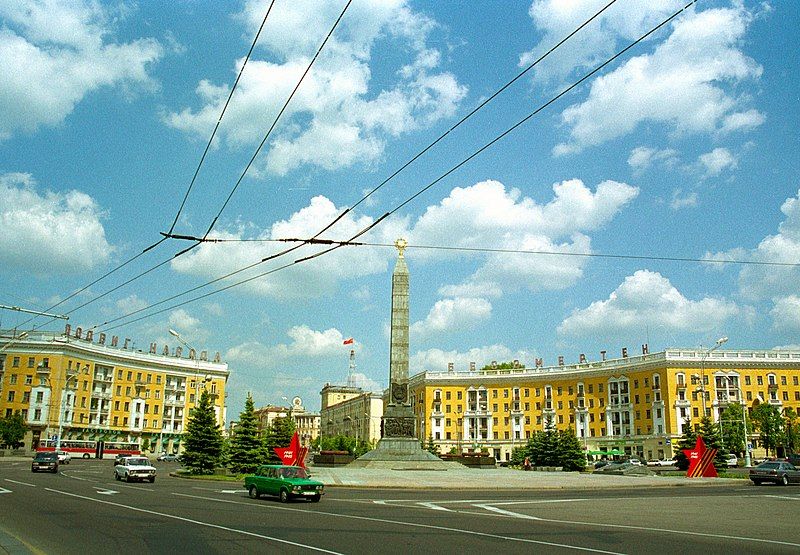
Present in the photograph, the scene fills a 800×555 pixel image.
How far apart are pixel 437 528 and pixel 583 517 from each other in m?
4.94

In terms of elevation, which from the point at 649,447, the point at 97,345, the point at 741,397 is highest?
the point at 97,345

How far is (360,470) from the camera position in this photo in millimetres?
40156

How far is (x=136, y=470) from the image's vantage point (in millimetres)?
34281

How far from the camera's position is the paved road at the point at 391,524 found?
11.9m

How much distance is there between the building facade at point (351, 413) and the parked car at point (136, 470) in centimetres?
8921

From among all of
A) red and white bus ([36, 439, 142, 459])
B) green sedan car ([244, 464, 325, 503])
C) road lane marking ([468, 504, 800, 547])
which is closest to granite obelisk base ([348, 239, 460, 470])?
green sedan car ([244, 464, 325, 503])

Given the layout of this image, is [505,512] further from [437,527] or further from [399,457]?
[399,457]

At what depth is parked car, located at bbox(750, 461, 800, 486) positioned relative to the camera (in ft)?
110

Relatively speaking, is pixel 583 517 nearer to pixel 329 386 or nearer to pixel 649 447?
pixel 649 447

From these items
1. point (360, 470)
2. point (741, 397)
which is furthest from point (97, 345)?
point (741, 397)

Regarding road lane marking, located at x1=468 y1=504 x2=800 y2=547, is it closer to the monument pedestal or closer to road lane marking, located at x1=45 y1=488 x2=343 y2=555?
road lane marking, located at x1=45 y1=488 x2=343 y2=555

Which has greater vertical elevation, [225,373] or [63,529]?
[225,373]

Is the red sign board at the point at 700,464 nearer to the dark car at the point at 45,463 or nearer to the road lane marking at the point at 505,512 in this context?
the road lane marking at the point at 505,512

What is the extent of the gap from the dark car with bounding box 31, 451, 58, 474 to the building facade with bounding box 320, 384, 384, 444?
270 ft
